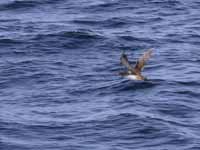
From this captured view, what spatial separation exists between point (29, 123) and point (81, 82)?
21.3 feet

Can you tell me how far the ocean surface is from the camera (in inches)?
1823

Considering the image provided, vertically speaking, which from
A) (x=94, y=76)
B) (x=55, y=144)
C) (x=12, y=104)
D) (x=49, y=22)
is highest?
(x=49, y=22)

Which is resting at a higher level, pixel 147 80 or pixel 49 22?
pixel 49 22

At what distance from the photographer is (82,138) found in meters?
45.9

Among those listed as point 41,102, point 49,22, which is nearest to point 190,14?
point 49,22

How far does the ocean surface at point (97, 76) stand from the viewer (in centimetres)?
4631

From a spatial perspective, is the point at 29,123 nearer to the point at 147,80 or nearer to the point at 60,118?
the point at 60,118

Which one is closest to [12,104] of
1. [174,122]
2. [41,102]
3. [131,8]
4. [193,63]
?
[41,102]

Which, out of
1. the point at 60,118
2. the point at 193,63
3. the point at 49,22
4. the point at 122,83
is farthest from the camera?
the point at 49,22

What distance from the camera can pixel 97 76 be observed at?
54.4 m

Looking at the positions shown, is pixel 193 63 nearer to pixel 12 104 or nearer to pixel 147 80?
pixel 147 80

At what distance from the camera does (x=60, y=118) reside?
158 ft

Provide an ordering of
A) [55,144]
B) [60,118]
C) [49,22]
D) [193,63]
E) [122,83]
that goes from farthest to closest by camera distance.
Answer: [49,22], [193,63], [122,83], [60,118], [55,144]

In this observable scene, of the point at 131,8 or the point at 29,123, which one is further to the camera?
the point at 131,8
